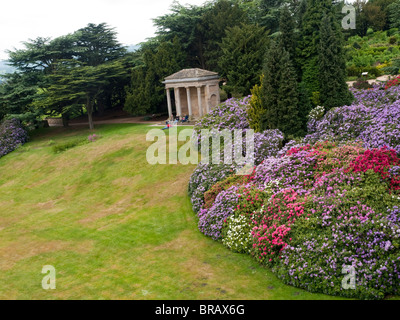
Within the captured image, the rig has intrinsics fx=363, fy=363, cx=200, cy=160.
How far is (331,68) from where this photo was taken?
22.1m

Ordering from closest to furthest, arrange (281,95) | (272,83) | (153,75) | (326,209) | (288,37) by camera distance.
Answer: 1. (326,209)
2. (281,95)
3. (272,83)
4. (288,37)
5. (153,75)

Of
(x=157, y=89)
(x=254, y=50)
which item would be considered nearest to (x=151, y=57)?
(x=157, y=89)

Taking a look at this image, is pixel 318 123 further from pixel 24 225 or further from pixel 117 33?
pixel 117 33

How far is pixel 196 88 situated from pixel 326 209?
25891mm

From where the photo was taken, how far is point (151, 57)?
4041 centimetres

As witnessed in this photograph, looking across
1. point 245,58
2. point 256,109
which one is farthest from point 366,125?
point 245,58

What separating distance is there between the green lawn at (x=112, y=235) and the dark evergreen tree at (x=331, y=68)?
9.80 m

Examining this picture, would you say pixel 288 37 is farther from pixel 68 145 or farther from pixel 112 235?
pixel 68 145

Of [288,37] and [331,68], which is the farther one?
[288,37]

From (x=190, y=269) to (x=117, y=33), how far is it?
37344 millimetres

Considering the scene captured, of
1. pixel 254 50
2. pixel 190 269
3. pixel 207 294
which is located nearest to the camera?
pixel 207 294

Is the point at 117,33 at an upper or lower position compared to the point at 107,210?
upper

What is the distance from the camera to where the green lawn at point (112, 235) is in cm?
1183

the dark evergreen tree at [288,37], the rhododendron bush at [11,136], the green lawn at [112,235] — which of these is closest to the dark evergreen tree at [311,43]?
the dark evergreen tree at [288,37]
